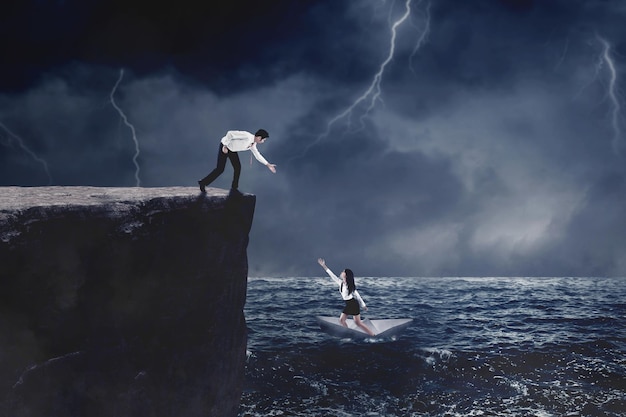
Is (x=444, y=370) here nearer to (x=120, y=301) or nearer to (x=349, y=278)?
(x=349, y=278)

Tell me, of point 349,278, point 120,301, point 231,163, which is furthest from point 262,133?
point 349,278

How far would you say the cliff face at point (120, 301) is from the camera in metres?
4.55

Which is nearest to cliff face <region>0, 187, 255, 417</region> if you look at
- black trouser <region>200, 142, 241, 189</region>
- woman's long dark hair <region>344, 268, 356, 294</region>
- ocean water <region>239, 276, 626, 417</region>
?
black trouser <region>200, 142, 241, 189</region>

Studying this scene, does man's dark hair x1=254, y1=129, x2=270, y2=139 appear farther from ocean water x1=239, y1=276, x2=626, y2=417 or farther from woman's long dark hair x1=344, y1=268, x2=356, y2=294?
A: woman's long dark hair x1=344, y1=268, x2=356, y2=294

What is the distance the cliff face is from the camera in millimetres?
4547

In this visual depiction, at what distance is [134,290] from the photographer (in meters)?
5.36

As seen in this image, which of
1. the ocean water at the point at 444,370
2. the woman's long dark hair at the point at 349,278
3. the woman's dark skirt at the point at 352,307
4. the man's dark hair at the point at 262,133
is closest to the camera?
the man's dark hair at the point at 262,133

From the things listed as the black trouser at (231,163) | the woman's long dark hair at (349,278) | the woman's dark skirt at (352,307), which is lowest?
the woman's dark skirt at (352,307)

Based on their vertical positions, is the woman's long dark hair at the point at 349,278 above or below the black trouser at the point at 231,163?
below

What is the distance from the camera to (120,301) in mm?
5230

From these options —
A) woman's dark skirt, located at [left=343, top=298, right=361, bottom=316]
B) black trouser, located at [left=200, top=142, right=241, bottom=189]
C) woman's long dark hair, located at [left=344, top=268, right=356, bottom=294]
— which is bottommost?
woman's dark skirt, located at [left=343, top=298, right=361, bottom=316]

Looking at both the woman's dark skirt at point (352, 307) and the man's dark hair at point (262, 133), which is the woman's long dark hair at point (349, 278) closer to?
the woman's dark skirt at point (352, 307)

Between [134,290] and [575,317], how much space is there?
20.4 metres

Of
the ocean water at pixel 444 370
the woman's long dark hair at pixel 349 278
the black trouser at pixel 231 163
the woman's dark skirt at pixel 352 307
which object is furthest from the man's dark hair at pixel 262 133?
the woman's dark skirt at pixel 352 307
